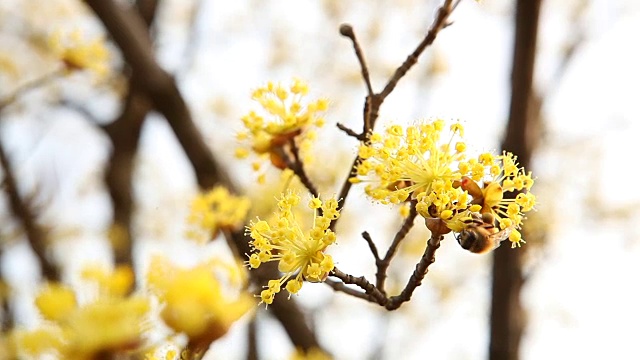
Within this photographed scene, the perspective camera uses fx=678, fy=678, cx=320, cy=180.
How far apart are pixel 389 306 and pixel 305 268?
0.27 ft

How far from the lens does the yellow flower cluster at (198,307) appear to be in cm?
47

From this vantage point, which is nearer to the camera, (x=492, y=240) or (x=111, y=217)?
(x=492, y=240)

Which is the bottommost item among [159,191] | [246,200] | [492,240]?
[492,240]

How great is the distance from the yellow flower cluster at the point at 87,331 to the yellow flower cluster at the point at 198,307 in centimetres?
2

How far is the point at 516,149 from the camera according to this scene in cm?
110

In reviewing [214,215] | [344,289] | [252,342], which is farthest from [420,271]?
[252,342]

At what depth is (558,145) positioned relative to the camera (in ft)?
9.01

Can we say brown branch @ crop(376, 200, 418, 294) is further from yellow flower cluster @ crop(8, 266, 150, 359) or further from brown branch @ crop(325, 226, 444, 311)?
yellow flower cluster @ crop(8, 266, 150, 359)

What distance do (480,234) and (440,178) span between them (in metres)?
0.06

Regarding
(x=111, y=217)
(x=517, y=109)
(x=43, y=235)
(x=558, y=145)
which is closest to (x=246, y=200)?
(x=517, y=109)

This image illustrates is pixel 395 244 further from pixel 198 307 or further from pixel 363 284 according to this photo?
pixel 198 307

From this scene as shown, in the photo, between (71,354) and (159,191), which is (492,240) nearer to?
(71,354)

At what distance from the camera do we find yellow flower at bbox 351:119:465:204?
0.54 m

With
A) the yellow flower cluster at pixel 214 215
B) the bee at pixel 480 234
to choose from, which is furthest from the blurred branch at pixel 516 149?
the bee at pixel 480 234
